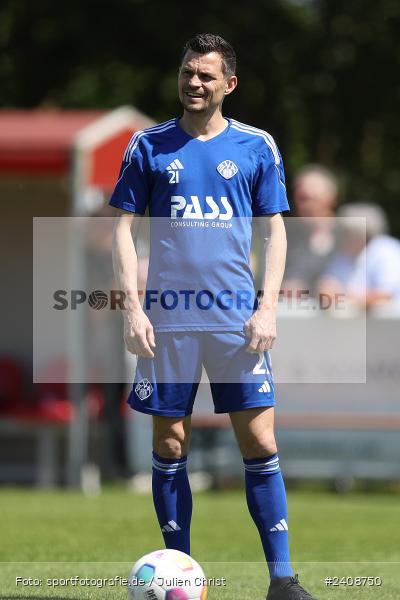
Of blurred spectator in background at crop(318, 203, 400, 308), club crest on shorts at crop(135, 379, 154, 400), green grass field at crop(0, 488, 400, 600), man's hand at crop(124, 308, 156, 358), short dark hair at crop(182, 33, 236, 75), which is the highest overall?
short dark hair at crop(182, 33, 236, 75)

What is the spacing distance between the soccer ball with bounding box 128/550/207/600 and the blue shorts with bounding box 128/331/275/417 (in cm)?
68

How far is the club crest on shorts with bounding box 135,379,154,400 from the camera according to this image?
228 inches

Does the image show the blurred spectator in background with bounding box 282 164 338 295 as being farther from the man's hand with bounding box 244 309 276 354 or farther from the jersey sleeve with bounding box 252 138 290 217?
the man's hand with bounding box 244 309 276 354

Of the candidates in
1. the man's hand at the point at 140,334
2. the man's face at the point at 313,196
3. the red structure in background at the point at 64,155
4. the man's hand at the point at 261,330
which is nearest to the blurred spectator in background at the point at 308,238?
the man's face at the point at 313,196

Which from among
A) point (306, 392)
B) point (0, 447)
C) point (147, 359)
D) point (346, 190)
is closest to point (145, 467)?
point (306, 392)

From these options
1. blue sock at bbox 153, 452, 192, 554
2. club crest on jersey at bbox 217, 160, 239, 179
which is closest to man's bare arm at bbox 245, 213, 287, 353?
club crest on jersey at bbox 217, 160, 239, 179

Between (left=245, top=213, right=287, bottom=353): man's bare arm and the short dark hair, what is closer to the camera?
(left=245, top=213, right=287, bottom=353): man's bare arm

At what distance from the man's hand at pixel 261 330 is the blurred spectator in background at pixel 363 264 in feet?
17.6

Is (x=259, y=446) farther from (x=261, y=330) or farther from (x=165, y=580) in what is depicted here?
(x=165, y=580)

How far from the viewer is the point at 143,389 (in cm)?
580

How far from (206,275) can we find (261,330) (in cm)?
A: 36

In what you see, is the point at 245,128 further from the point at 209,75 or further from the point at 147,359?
the point at 147,359

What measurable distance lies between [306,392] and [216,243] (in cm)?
559

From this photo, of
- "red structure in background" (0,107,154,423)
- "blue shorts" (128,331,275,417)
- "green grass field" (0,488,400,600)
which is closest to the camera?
"blue shorts" (128,331,275,417)
